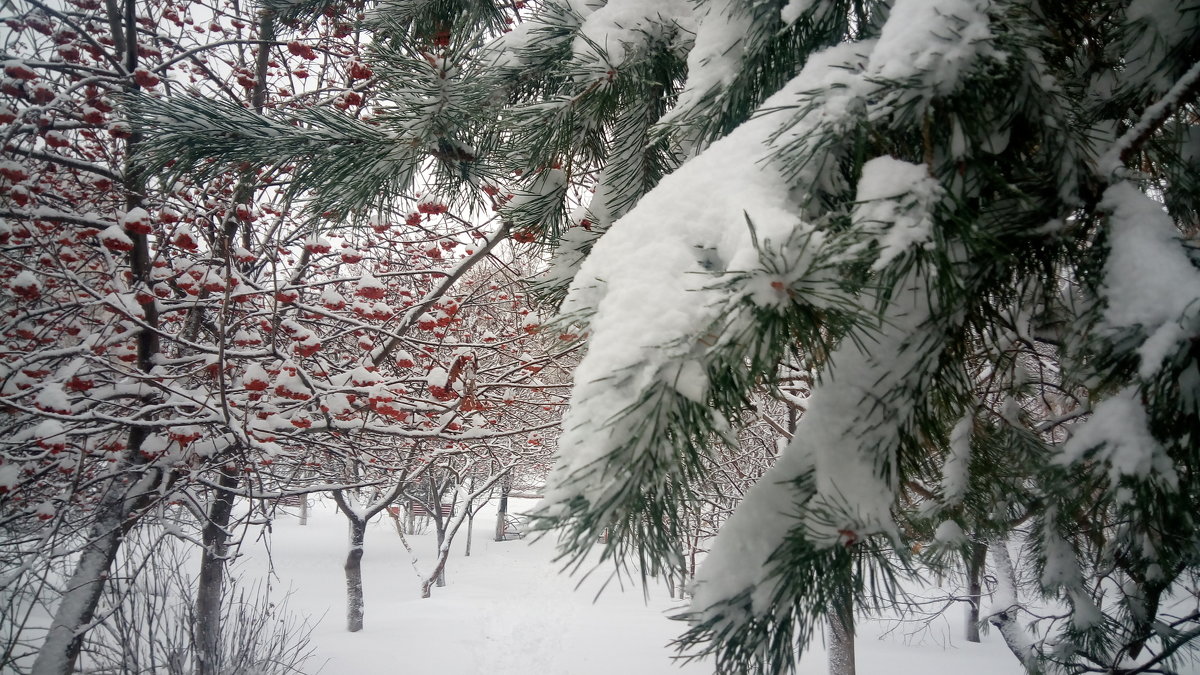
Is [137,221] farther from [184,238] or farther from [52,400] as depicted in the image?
[52,400]

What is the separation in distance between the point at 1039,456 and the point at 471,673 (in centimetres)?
716

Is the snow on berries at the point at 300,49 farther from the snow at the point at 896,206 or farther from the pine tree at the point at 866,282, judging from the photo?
the snow at the point at 896,206

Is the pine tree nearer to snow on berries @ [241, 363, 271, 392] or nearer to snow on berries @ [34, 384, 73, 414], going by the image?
snow on berries @ [241, 363, 271, 392]

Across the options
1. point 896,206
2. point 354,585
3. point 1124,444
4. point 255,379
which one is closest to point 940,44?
point 896,206

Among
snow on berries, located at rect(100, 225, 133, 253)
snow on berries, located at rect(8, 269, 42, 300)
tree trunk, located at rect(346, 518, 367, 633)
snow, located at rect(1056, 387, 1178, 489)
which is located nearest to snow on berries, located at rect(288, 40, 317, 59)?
snow on berries, located at rect(100, 225, 133, 253)

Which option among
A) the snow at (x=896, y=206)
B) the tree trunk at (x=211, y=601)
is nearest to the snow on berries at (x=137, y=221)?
the tree trunk at (x=211, y=601)

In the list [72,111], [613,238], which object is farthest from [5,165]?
[613,238]

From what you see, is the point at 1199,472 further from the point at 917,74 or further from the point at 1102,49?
the point at 1102,49

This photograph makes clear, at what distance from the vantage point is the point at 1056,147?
0.71 metres

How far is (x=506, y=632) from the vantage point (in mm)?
8984

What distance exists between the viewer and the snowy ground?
7.05m

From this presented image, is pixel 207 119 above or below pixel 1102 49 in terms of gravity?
above

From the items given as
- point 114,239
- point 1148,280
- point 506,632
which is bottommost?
point 506,632

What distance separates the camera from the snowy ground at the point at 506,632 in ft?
23.1
